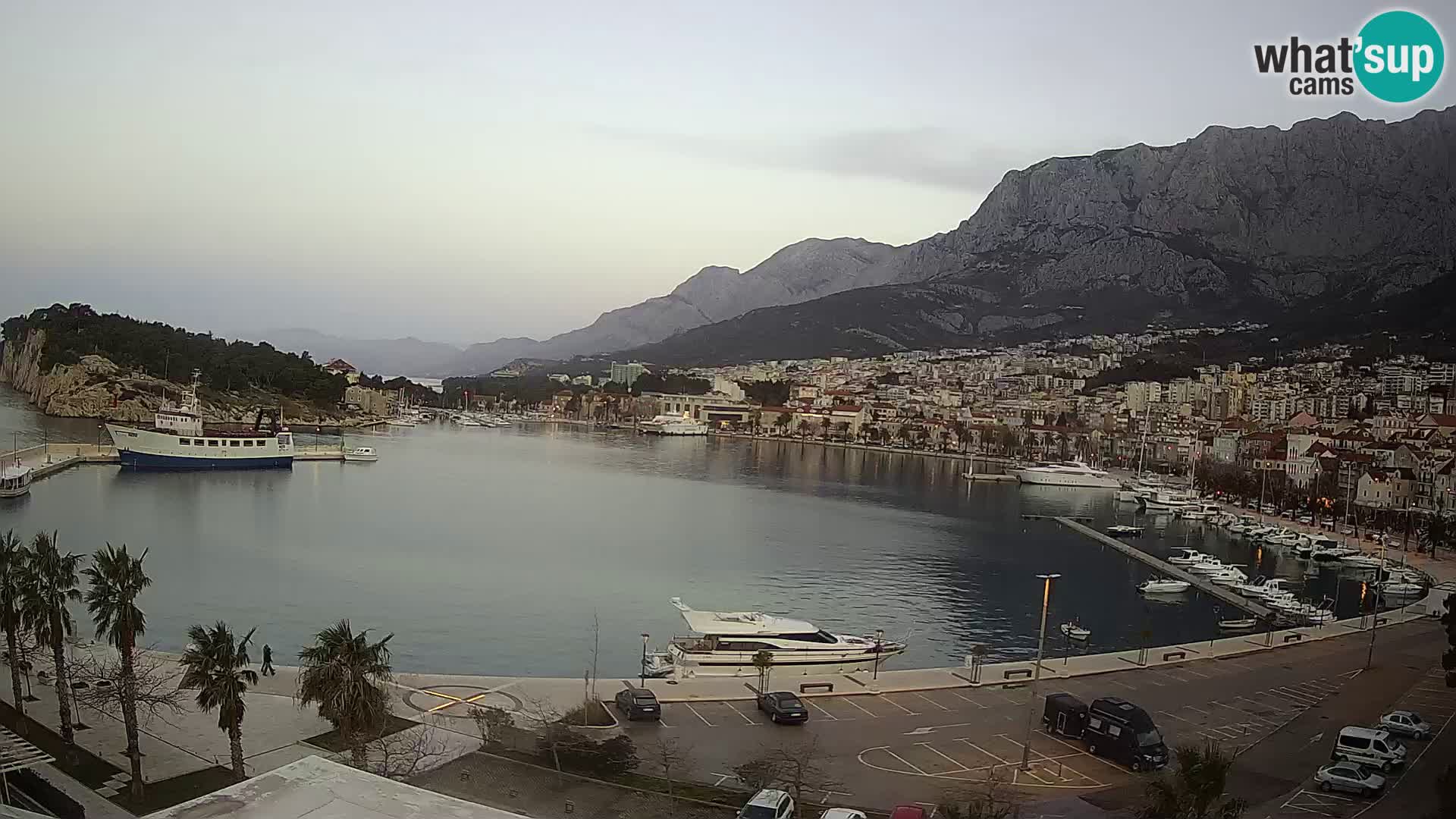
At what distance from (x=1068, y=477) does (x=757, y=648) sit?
1304 inches

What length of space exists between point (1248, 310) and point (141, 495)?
68.6 metres

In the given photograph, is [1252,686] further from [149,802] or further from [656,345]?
[656,345]

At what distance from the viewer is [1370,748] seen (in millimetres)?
8375

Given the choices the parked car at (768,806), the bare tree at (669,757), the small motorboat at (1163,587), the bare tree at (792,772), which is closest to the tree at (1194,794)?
the bare tree at (792,772)

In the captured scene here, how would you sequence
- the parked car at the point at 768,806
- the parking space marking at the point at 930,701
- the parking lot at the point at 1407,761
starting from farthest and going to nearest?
the parking space marking at the point at 930,701, the parking lot at the point at 1407,761, the parked car at the point at 768,806

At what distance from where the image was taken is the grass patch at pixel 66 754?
7.02m

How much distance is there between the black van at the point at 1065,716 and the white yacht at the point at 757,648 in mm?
3229

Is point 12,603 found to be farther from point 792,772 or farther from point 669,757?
point 792,772

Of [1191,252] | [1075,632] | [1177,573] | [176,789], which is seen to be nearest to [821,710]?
[176,789]

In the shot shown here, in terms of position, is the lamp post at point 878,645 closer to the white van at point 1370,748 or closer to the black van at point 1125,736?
the black van at point 1125,736

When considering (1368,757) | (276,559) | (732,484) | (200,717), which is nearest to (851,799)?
(1368,757)

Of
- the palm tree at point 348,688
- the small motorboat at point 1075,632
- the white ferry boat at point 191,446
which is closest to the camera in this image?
the palm tree at point 348,688

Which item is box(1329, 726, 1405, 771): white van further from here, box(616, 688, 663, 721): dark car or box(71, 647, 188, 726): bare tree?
box(71, 647, 188, 726): bare tree

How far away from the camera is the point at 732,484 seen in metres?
36.9
